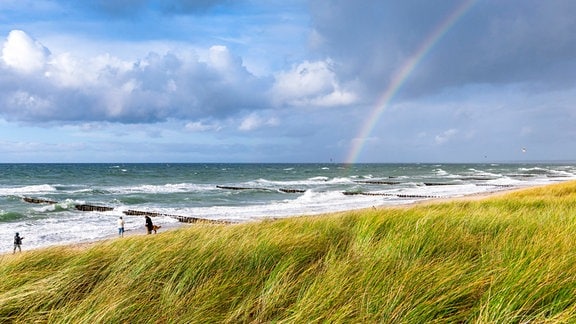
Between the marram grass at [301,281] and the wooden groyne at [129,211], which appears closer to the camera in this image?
the marram grass at [301,281]

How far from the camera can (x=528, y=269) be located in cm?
383

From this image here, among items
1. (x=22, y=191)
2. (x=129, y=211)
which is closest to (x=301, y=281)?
(x=129, y=211)

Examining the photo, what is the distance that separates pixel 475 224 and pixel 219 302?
16.0 feet

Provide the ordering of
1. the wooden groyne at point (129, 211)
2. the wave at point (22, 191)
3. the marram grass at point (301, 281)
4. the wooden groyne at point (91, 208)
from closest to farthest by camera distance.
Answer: the marram grass at point (301, 281)
the wooden groyne at point (129, 211)
the wooden groyne at point (91, 208)
the wave at point (22, 191)

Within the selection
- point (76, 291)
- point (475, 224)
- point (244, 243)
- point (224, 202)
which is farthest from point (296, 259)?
point (224, 202)

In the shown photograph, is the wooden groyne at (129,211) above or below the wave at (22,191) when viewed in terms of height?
below

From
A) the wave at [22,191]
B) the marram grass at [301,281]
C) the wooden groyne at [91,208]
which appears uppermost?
the marram grass at [301,281]

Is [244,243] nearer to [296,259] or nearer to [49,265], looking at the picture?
[296,259]

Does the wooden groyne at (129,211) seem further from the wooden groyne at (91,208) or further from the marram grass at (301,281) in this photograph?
the marram grass at (301,281)

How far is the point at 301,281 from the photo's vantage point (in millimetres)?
4219

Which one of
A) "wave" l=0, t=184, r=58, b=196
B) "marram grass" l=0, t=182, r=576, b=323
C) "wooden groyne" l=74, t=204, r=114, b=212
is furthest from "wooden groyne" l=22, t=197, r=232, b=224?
"marram grass" l=0, t=182, r=576, b=323

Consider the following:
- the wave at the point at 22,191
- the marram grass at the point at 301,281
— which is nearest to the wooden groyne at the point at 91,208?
the wave at the point at 22,191

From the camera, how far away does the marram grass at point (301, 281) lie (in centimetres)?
342

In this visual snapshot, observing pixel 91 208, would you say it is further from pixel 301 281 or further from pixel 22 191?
pixel 301 281
